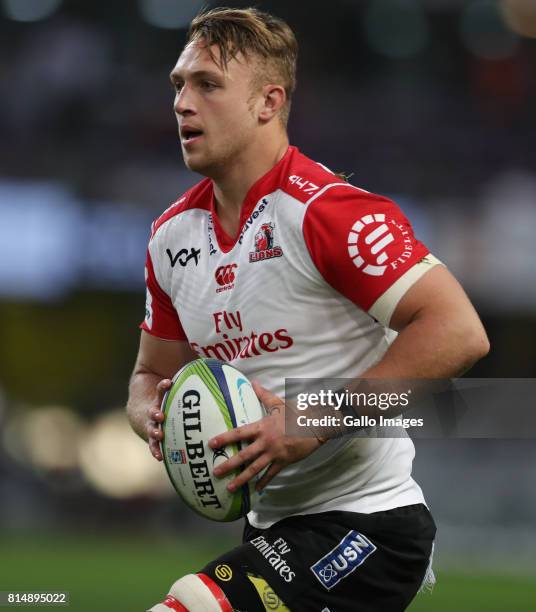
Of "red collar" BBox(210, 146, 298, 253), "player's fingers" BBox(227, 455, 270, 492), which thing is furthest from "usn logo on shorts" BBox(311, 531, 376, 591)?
"red collar" BBox(210, 146, 298, 253)

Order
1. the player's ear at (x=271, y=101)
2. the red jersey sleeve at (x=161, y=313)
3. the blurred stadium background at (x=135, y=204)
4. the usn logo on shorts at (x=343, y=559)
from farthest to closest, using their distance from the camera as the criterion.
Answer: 1. the blurred stadium background at (x=135, y=204)
2. the red jersey sleeve at (x=161, y=313)
3. the player's ear at (x=271, y=101)
4. the usn logo on shorts at (x=343, y=559)

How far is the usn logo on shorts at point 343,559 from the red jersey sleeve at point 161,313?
3.55ft

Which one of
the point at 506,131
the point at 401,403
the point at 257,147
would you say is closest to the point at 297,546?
the point at 401,403

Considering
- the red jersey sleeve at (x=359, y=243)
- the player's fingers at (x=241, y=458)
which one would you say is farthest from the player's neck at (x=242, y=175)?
the player's fingers at (x=241, y=458)

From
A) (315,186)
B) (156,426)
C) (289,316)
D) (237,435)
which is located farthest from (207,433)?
(315,186)

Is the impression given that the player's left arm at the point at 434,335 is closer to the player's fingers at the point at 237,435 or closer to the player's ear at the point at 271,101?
the player's fingers at the point at 237,435

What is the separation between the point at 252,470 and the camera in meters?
3.36

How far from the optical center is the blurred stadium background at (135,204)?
50.1ft

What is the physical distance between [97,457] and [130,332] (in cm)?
253

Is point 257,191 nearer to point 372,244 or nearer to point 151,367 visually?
point 372,244

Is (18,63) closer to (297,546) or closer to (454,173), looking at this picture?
(454,173)

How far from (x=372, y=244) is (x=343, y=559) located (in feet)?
3.21

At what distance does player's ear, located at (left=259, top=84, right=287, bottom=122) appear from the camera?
13.2ft

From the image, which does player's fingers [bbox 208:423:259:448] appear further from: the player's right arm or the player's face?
the player's face
